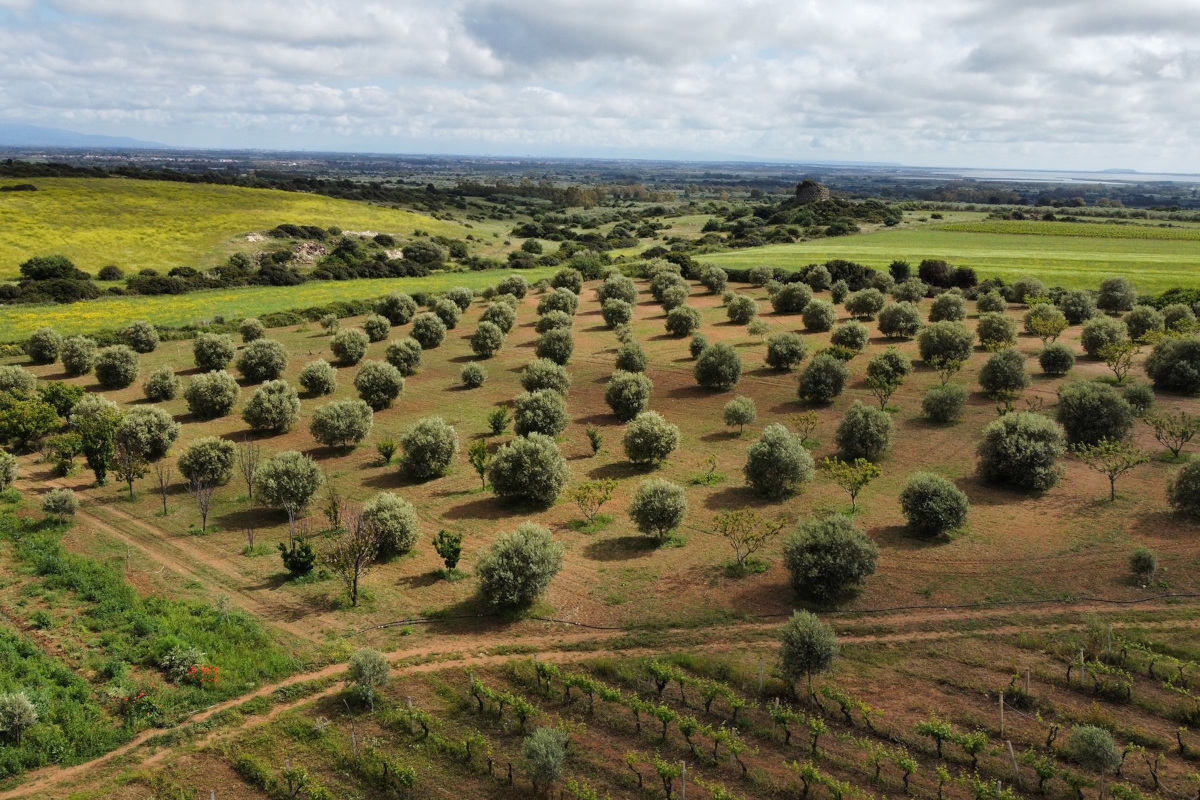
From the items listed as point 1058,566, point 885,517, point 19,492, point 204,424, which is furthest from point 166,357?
point 1058,566

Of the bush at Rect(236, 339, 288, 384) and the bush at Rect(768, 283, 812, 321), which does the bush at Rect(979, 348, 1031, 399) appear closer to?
the bush at Rect(768, 283, 812, 321)

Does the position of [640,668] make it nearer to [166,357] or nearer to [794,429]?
[794,429]

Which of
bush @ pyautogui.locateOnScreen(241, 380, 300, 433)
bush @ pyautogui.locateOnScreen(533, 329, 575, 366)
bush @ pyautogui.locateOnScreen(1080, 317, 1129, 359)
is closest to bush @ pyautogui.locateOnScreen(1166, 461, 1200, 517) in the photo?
bush @ pyautogui.locateOnScreen(1080, 317, 1129, 359)

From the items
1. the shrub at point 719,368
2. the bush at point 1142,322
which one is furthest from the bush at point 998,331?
the shrub at point 719,368

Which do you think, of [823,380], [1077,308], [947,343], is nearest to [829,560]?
[823,380]

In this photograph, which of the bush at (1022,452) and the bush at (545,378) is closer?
the bush at (1022,452)

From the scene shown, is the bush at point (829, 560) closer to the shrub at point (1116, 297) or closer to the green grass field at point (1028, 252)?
the shrub at point (1116, 297)
